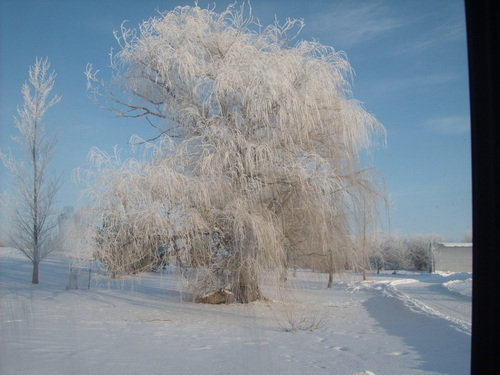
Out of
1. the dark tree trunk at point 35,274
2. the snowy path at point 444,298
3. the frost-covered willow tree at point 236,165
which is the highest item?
the frost-covered willow tree at point 236,165

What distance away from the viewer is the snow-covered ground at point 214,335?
4898mm

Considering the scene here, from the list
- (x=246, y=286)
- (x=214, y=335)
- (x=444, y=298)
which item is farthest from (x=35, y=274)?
(x=444, y=298)

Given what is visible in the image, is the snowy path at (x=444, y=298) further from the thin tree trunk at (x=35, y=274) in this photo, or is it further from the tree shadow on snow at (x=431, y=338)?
the thin tree trunk at (x=35, y=274)

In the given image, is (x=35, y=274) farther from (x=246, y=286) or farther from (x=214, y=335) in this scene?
(x=214, y=335)

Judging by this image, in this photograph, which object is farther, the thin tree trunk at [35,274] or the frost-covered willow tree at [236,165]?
the thin tree trunk at [35,274]

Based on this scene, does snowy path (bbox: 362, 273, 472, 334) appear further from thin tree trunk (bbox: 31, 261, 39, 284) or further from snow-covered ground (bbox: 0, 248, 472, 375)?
thin tree trunk (bbox: 31, 261, 39, 284)

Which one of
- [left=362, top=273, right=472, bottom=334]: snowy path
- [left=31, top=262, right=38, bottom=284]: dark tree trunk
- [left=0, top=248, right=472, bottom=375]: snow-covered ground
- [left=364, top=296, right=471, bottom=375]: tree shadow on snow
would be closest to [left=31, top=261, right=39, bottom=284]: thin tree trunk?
[left=31, top=262, right=38, bottom=284]: dark tree trunk

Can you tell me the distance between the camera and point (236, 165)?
9.95 m

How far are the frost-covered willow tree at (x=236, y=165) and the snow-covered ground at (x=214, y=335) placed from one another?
1.10 m

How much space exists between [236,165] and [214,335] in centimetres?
401

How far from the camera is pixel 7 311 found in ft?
24.4

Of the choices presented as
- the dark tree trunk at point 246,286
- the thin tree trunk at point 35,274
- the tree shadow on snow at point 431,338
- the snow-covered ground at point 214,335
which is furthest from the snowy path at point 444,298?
the thin tree trunk at point 35,274

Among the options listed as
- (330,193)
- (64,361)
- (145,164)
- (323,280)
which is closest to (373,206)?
(330,193)

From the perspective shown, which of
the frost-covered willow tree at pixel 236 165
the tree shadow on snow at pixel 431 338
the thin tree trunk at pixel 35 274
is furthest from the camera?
the thin tree trunk at pixel 35 274
